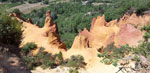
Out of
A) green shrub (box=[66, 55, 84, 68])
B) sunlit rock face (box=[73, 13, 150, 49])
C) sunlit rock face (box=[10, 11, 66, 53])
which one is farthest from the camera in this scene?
sunlit rock face (box=[73, 13, 150, 49])

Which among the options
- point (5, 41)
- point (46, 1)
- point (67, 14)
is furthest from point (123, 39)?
point (46, 1)

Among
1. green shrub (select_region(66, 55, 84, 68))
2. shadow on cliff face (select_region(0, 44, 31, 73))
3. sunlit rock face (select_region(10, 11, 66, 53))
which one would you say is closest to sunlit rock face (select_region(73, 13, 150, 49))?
sunlit rock face (select_region(10, 11, 66, 53))

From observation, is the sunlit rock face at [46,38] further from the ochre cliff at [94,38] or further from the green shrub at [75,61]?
the green shrub at [75,61]

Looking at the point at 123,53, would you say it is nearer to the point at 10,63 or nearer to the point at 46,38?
the point at 10,63

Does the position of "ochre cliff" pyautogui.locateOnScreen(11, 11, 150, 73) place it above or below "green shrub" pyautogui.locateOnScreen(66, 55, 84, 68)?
above

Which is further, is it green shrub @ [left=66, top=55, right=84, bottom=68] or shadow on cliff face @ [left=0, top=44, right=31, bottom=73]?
green shrub @ [left=66, top=55, right=84, bottom=68]

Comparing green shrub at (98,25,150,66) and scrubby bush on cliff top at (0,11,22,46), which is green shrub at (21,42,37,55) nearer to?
scrubby bush on cliff top at (0,11,22,46)

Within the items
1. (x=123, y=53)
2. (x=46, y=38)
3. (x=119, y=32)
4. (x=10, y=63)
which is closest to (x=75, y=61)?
(x=46, y=38)

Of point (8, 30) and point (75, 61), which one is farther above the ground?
point (8, 30)

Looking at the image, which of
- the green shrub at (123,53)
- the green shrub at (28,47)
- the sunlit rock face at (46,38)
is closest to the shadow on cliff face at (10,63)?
the green shrub at (123,53)

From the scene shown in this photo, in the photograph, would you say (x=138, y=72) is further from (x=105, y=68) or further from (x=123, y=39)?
(x=123, y=39)
